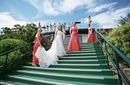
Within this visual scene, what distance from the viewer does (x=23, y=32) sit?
31.6ft

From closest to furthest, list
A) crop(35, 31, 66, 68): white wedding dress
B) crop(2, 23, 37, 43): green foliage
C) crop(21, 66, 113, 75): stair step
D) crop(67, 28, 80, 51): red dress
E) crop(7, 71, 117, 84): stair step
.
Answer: crop(7, 71, 117, 84): stair step → crop(21, 66, 113, 75): stair step → crop(35, 31, 66, 68): white wedding dress → crop(67, 28, 80, 51): red dress → crop(2, 23, 37, 43): green foliage

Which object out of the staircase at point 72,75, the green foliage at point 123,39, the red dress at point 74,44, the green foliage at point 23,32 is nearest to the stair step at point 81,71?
the staircase at point 72,75

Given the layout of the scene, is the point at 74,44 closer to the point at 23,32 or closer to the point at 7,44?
the point at 7,44

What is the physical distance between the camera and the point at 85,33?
2012 cm

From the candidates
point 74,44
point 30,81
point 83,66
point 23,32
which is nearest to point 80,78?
point 83,66

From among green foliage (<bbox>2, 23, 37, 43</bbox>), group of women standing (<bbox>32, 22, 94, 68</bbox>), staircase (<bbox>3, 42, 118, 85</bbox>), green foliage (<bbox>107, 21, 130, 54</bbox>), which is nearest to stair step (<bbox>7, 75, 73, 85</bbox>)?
staircase (<bbox>3, 42, 118, 85</bbox>)

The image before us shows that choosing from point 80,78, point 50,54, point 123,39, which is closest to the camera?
point 80,78

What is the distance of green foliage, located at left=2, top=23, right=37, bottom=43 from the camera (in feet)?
30.9

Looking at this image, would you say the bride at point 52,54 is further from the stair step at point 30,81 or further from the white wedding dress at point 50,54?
the stair step at point 30,81

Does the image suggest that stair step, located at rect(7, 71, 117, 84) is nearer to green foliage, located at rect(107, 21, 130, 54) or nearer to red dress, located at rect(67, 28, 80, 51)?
green foliage, located at rect(107, 21, 130, 54)

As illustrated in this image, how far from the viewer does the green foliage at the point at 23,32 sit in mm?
9430

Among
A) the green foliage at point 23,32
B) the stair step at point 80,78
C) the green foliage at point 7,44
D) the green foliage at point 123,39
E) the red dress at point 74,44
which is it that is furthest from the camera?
the green foliage at point 23,32

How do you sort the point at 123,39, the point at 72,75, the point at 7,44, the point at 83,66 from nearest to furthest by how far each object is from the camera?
the point at 72,75 → the point at 83,66 → the point at 123,39 → the point at 7,44

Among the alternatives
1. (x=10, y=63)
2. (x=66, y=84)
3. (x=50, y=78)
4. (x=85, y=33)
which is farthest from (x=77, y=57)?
(x=85, y=33)
